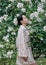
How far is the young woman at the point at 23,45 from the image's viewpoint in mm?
6461

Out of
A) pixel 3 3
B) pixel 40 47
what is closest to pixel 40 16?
pixel 40 47

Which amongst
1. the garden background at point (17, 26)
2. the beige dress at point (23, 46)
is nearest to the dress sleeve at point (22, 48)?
the beige dress at point (23, 46)

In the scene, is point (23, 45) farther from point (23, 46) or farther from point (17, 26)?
point (17, 26)

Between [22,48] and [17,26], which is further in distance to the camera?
[17,26]

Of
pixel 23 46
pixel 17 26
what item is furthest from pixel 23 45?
pixel 17 26

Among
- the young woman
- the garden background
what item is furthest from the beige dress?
the garden background

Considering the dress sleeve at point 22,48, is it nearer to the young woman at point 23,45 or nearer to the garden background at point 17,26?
the young woman at point 23,45

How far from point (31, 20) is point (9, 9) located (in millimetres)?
901

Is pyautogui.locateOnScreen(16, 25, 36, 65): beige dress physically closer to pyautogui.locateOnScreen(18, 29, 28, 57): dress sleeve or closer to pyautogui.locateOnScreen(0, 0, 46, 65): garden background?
pyautogui.locateOnScreen(18, 29, 28, 57): dress sleeve

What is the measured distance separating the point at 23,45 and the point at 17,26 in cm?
46

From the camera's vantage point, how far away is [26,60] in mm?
6758

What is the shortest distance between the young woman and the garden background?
0.31 feet

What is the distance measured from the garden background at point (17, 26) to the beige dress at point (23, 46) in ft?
0.36

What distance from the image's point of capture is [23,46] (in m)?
6.60
